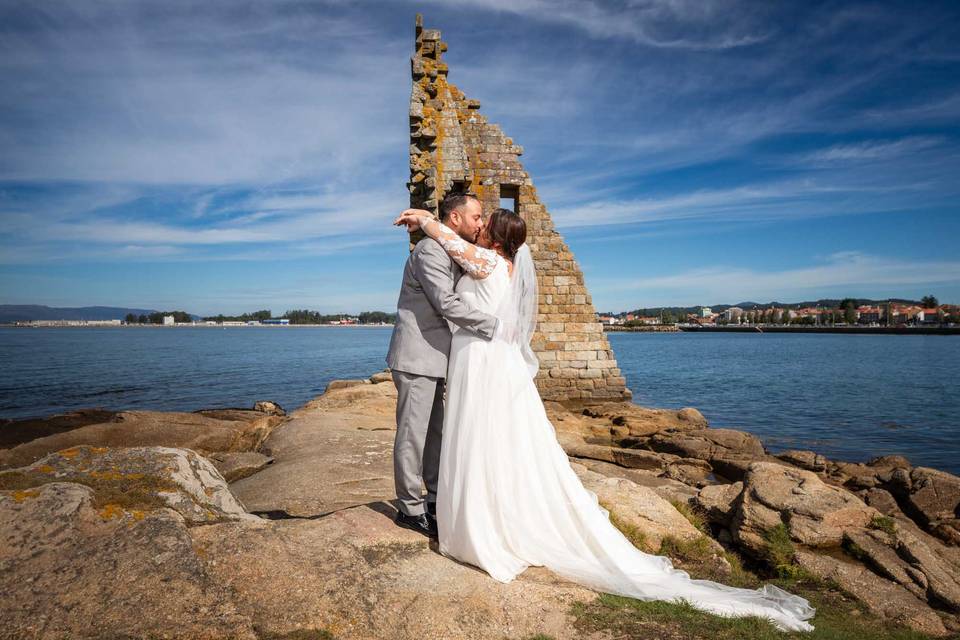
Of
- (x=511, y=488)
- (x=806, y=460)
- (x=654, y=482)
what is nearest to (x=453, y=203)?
(x=511, y=488)

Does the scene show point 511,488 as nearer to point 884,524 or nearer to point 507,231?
point 507,231

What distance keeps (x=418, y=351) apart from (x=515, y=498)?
1.25m

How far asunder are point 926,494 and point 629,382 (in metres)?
23.7

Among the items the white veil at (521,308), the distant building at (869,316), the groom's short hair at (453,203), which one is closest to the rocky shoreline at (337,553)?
the white veil at (521,308)

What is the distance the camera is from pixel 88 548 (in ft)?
10.0

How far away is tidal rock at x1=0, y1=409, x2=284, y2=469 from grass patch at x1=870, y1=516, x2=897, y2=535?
325 inches

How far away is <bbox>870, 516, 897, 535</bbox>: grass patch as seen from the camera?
18.6 ft

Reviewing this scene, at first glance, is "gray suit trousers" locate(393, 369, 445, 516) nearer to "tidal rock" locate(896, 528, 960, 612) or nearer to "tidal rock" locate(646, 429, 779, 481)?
"tidal rock" locate(896, 528, 960, 612)

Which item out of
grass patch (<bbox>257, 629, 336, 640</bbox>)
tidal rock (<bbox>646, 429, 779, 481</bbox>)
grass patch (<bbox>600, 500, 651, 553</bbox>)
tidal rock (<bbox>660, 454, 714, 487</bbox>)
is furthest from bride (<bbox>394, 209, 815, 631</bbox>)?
tidal rock (<bbox>646, 429, 779, 481</bbox>)

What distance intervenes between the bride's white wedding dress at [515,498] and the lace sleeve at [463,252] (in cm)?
2

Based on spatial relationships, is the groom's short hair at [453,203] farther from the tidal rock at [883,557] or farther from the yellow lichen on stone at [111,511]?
the tidal rock at [883,557]

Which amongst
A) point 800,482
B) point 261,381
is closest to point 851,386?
point 800,482

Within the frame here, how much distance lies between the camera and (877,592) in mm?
4754

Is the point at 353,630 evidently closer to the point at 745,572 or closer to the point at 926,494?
the point at 745,572
